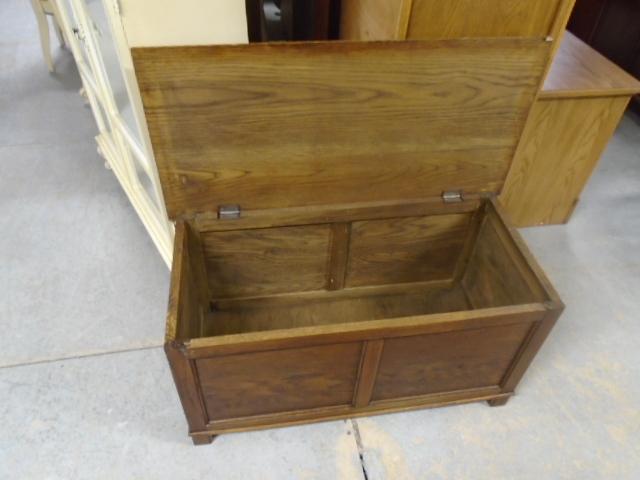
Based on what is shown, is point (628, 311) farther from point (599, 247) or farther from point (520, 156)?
point (520, 156)

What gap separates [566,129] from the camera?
5.01 feet

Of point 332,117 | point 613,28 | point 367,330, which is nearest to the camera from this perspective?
point 367,330

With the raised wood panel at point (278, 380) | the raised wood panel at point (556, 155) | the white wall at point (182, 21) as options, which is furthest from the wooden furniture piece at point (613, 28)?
the raised wood panel at point (278, 380)

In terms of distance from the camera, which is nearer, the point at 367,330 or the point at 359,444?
the point at 367,330

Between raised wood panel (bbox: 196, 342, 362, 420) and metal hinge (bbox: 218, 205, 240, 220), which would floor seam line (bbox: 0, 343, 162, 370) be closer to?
raised wood panel (bbox: 196, 342, 362, 420)

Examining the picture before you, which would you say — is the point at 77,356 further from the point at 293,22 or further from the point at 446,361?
the point at 293,22

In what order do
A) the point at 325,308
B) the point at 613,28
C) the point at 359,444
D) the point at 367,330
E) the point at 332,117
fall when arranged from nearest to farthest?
the point at 367,330 < the point at 332,117 < the point at 359,444 < the point at 325,308 < the point at 613,28

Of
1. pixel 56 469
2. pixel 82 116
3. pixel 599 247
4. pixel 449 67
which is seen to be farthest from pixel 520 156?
pixel 82 116

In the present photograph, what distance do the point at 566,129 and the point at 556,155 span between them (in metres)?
0.10

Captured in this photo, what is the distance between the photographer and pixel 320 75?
0.97 m

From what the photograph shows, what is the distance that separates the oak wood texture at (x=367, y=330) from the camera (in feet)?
3.07

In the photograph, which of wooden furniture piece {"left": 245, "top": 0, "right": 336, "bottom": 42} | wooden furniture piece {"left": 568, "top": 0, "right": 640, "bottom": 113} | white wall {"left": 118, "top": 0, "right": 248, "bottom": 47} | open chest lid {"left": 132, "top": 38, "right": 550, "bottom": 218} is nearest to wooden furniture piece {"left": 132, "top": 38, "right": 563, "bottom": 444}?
open chest lid {"left": 132, "top": 38, "right": 550, "bottom": 218}

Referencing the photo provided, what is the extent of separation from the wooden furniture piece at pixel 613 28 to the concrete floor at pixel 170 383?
0.96 meters

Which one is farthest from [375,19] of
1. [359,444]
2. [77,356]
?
[77,356]
